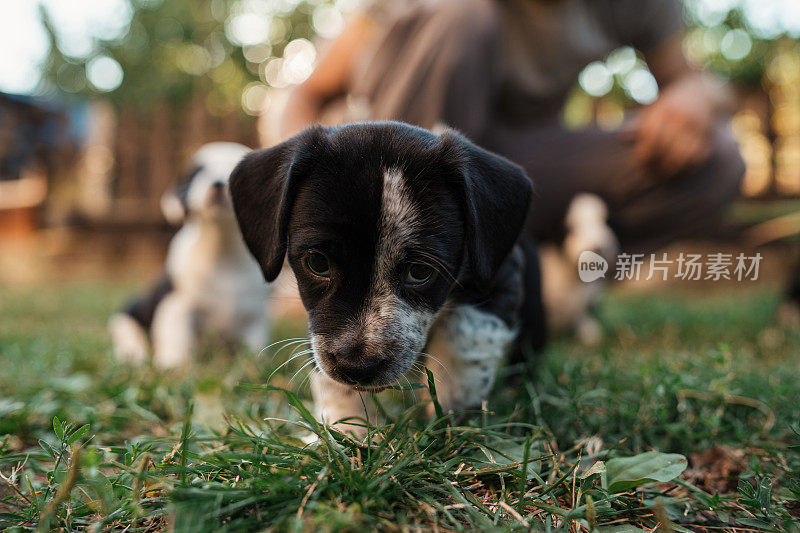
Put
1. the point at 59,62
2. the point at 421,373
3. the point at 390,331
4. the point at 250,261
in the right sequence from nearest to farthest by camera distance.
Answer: the point at 390,331 → the point at 421,373 → the point at 250,261 → the point at 59,62

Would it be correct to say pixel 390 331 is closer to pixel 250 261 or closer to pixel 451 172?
pixel 451 172

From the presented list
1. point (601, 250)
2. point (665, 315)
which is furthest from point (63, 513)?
point (665, 315)

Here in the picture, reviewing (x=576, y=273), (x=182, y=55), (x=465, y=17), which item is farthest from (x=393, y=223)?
(x=182, y=55)

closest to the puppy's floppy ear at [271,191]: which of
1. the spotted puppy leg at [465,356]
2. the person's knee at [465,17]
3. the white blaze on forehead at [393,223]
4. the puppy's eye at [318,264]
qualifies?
the puppy's eye at [318,264]

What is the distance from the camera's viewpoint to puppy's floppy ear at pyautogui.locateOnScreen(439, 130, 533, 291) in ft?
6.04

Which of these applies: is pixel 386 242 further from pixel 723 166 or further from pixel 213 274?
pixel 723 166

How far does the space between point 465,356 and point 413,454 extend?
52 cm

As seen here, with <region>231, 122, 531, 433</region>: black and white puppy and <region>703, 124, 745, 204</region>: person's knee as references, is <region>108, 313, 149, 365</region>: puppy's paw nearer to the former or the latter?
<region>231, 122, 531, 433</region>: black and white puppy

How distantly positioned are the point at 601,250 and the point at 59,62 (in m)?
13.7

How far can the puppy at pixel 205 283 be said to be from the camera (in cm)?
348

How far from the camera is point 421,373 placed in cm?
206

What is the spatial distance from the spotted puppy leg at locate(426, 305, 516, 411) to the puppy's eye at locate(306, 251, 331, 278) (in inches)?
19.7

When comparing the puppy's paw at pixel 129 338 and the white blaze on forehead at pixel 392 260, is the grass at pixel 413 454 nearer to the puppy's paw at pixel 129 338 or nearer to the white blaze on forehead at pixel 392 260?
the white blaze on forehead at pixel 392 260

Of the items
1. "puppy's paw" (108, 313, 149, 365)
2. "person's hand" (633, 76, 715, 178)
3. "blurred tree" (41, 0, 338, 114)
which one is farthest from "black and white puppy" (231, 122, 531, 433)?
"blurred tree" (41, 0, 338, 114)
